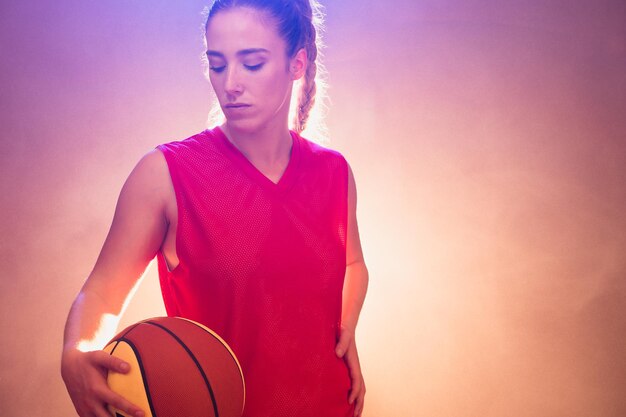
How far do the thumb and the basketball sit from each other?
10.3 inches

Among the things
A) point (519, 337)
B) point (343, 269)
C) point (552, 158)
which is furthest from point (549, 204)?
point (343, 269)

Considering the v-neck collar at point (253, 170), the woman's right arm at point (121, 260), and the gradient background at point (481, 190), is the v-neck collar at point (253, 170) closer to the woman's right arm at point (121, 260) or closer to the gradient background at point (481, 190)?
the woman's right arm at point (121, 260)

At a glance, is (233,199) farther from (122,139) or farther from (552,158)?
(552,158)

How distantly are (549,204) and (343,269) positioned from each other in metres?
1.30

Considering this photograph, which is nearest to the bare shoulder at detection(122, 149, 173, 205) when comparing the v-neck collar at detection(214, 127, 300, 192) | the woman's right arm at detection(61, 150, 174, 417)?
the woman's right arm at detection(61, 150, 174, 417)

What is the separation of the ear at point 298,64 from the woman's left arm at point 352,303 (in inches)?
9.6

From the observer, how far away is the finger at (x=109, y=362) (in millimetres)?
752

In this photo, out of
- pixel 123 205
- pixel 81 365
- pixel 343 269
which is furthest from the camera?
pixel 343 269

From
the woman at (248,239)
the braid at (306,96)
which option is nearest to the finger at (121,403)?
the woman at (248,239)

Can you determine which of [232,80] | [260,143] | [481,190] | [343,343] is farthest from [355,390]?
[481,190]

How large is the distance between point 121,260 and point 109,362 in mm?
200

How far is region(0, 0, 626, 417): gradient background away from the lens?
82.2 inches

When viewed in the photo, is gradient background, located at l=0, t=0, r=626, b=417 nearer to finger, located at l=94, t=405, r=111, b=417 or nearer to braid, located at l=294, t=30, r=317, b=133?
braid, located at l=294, t=30, r=317, b=133

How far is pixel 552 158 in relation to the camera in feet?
6.99
